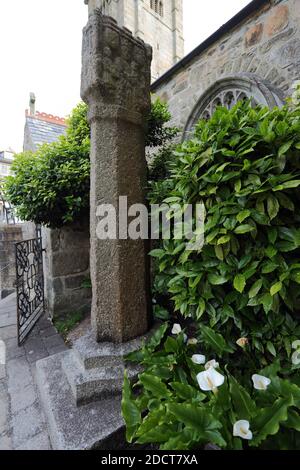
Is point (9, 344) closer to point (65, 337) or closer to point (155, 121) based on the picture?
point (65, 337)

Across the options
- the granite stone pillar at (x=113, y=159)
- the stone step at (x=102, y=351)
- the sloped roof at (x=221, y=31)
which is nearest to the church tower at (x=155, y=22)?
the sloped roof at (x=221, y=31)

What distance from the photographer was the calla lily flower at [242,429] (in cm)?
89

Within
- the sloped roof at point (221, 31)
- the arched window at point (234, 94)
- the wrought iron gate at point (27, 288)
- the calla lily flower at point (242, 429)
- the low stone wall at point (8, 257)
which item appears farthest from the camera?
the low stone wall at point (8, 257)

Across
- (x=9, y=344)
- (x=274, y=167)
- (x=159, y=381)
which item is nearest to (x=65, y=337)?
(x=9, y=344)

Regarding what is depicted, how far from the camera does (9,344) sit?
2420mm

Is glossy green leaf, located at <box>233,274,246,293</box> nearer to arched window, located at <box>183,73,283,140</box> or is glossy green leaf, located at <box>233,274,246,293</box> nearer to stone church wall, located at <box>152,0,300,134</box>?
arched window, located at <box>183,73,283,140</box>

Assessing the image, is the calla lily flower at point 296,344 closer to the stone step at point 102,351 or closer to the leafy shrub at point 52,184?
the stone step at point 102,351

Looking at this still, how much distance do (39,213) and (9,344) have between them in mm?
1398

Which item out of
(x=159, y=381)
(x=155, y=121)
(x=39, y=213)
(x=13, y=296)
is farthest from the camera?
(x=13, y=296)

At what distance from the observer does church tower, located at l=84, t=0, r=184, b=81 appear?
1042 cm

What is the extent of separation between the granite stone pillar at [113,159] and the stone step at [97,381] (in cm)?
20

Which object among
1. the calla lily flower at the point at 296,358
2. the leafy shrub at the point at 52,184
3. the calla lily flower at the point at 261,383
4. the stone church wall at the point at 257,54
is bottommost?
the calla lily flower at the point at 261,383

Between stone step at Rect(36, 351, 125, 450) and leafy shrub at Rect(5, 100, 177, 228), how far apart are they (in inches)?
60.7

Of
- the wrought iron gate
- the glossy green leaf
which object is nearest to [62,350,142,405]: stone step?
the glossy green leaf
